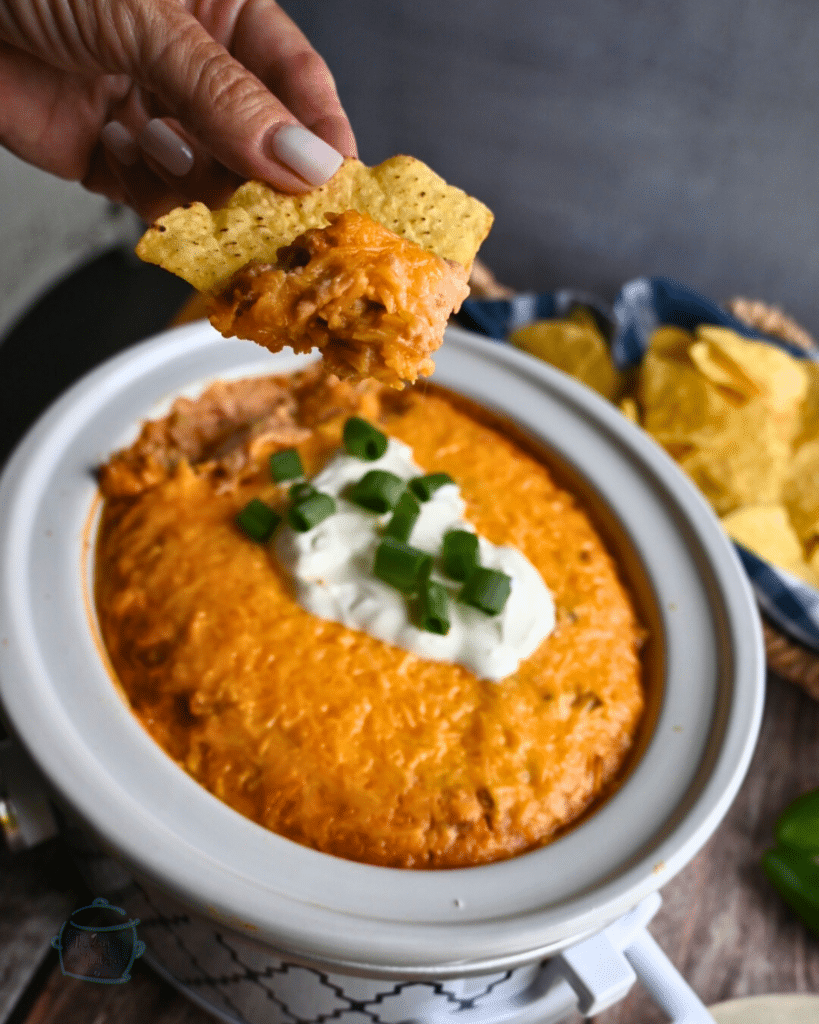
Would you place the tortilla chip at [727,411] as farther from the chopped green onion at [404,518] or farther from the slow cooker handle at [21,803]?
the slow cooker handle at [21,803]

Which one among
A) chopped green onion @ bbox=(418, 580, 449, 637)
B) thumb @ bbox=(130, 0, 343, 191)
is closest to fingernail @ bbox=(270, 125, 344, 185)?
thumb @ bbox=(130, 0, 343, 191)

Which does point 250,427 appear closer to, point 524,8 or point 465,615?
point 465,615

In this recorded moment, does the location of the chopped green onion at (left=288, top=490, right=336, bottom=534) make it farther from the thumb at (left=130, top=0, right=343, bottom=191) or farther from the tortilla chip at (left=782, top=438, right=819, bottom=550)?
the tortilla chip at (left=782, top=438, right=819, bottom=550)

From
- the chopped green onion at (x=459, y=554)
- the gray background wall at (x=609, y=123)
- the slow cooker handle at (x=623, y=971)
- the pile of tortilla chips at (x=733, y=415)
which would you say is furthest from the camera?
the gray background wall at (x=609, y=123)

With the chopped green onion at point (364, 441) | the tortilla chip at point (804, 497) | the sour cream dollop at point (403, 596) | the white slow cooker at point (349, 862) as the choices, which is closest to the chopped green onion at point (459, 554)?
the sour cream dollop at point (403, 596)

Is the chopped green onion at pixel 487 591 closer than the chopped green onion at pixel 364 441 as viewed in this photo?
A: Yes

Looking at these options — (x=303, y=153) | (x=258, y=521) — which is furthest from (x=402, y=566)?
(x=303, y=153)
